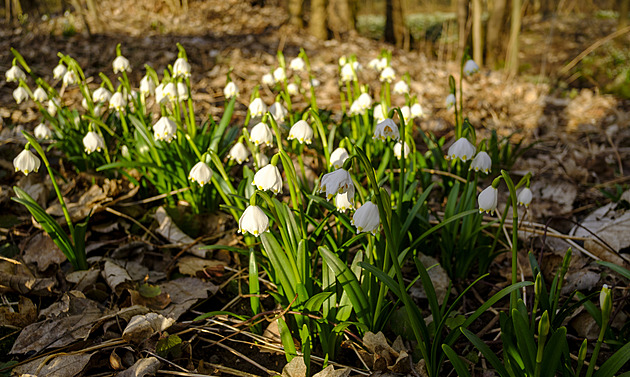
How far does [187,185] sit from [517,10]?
4449 millimetres

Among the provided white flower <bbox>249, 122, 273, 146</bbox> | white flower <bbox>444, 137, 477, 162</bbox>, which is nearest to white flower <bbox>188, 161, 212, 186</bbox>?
white flower <bbox>249, 122, 273, 146</bbox>

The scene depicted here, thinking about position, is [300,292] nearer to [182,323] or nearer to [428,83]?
[182,323]

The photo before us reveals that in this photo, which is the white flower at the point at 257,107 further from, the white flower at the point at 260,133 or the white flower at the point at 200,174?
the white flower at the point at 200,174

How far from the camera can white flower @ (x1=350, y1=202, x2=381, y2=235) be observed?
1295 mm

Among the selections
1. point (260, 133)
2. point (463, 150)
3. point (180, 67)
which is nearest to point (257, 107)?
point (260, 133)

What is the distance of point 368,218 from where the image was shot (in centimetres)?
130

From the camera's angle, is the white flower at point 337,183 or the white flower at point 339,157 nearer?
the white flower at point 337,183

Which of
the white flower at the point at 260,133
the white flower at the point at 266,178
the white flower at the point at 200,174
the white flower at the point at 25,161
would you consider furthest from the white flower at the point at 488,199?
the white flower at the point at 25,161

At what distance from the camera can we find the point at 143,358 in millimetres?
1595

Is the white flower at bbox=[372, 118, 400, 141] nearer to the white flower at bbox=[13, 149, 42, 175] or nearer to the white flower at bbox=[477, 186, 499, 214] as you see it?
the white flower at bbox=[477, 186, 499, 214]

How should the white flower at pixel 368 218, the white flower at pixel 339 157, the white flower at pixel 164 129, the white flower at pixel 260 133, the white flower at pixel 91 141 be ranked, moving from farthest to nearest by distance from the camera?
the white flower at pixel 91 141, the white flower at pixel 164 129, the white flower at pixel 260 133, the white flower at pixel 339 157, the white flower at pixel 368 218

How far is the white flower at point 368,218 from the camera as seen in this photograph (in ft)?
4.25

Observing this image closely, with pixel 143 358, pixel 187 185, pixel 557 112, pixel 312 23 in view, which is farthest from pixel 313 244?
pixel 312 23

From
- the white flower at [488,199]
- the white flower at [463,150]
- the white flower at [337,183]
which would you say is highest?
the white flower at [337,183]
